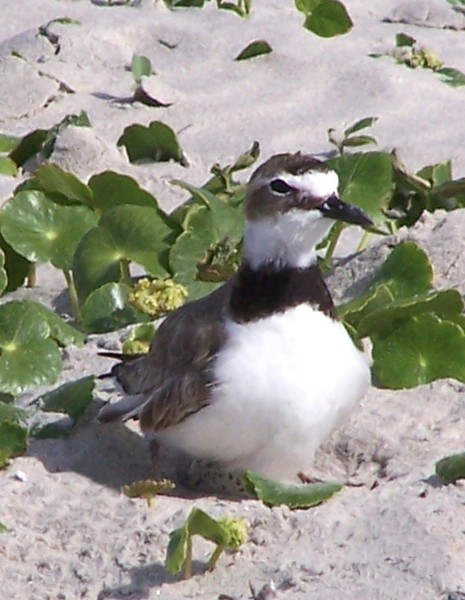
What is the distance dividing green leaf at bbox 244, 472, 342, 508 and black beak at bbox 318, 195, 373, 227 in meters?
0.70

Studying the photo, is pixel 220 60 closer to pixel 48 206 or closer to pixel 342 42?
pixel 342 42

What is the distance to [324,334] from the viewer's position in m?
4.16

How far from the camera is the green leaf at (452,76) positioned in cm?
659

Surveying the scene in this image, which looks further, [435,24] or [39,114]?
[435,24]

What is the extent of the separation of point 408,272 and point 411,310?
0.37 meters

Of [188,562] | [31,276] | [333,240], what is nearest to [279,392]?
[188,562]

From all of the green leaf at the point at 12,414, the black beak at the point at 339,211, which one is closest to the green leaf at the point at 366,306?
the black beak at the point at 339,211

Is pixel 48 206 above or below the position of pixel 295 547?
below

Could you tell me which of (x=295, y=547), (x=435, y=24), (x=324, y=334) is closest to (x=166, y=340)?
(x=324, y=334)

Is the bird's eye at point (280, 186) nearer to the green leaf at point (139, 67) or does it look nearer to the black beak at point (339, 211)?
the black beak at point (339, 211)

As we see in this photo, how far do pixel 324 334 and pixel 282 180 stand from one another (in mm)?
423

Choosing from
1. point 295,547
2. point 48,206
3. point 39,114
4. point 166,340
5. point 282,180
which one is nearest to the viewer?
point 295,547

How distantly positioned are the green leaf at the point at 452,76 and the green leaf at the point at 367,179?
55.1 inches

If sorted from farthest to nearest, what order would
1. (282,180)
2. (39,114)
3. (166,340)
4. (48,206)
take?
1. (39,114)
2. (48,206)
3. (166,340)
4. (282,180)
